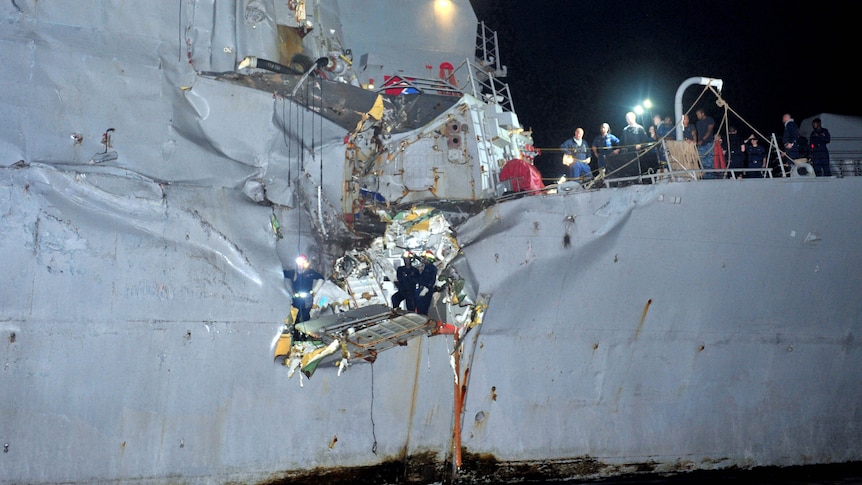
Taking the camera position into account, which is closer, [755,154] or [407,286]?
[407,286]

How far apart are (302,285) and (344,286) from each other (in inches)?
24.4

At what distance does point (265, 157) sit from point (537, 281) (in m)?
3.16

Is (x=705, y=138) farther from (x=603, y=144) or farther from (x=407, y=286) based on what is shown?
(x=407, y=286)

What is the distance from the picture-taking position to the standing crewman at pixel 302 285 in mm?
6219

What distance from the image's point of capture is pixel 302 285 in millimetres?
6270

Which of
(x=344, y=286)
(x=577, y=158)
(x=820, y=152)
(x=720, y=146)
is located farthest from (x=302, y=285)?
(x=820, y=152)

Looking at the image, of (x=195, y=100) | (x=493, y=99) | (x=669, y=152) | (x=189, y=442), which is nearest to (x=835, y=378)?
(x=669, y=152)

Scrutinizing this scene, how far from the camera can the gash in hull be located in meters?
5.52

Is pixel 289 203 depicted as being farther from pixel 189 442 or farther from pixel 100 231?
pixel 189 442

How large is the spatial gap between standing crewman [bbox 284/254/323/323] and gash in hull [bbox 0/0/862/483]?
0.11 meters

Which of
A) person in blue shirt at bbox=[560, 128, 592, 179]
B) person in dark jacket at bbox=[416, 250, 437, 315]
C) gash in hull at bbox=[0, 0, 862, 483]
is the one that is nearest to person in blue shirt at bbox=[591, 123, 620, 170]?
person in blue shirt at bbox=[560, 128, 592, 179]

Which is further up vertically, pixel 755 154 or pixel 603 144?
pixel 603 144

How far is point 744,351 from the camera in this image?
7.39 m

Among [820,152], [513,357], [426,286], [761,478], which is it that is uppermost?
[820,152]
